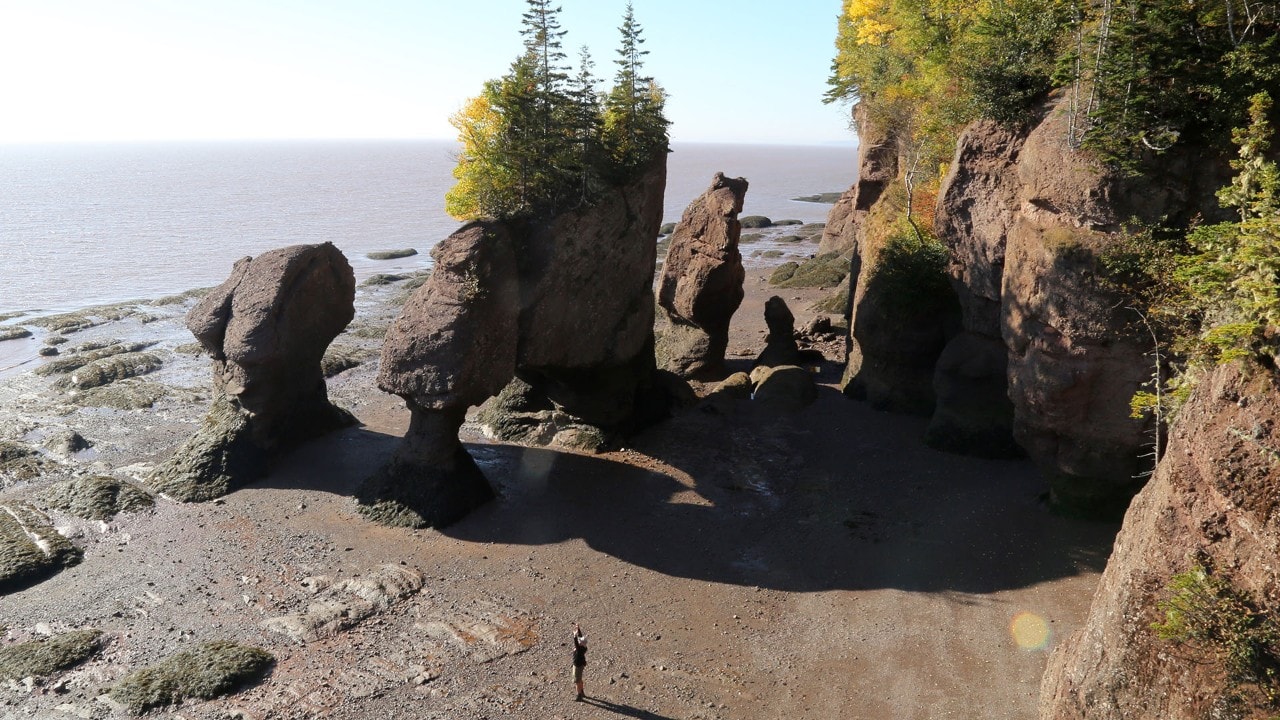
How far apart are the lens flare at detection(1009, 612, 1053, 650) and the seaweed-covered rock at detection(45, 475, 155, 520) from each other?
23.4 metres

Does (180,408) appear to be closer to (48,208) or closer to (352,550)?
(352,550)

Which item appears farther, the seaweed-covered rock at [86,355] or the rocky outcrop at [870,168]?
the seaweed-covered rock at [86,355]

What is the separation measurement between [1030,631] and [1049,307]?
7309 millimetres

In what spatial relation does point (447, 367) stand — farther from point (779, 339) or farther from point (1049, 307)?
point (779, 339)

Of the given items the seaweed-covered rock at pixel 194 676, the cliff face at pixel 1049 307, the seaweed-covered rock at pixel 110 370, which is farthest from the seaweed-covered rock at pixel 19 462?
the cliff face at pixel 1049 307

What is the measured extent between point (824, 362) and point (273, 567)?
24.4 meters

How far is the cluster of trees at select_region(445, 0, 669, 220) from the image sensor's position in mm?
25578

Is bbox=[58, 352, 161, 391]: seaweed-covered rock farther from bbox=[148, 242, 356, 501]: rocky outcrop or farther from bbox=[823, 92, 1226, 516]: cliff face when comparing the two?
bbox=[823, 92, 1226, 516]: cliff face

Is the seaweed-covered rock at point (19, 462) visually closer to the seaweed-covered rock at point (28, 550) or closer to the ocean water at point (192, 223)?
the seaweed-covered rock at point (28, 550)

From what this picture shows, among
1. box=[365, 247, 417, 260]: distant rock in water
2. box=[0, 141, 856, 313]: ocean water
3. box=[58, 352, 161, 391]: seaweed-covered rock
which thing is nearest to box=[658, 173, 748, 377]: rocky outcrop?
box=[0, 141, 856, 313]: ocean water

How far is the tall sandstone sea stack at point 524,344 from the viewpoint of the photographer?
2408 centimetres

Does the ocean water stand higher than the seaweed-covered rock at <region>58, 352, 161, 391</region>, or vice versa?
the ocean water

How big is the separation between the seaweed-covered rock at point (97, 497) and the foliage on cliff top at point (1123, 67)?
26.6 metres

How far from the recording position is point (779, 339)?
123 feet
